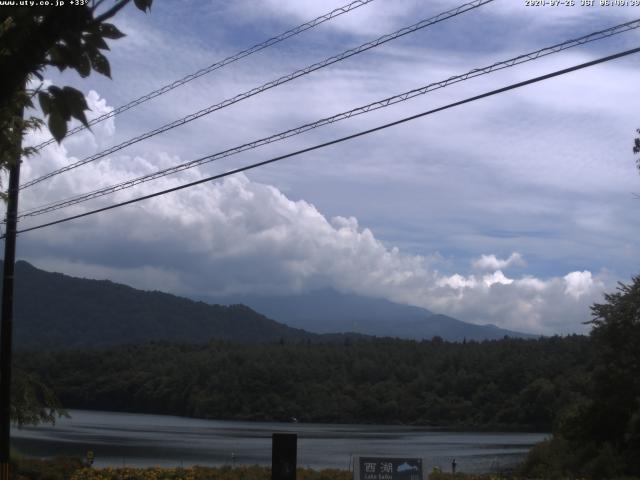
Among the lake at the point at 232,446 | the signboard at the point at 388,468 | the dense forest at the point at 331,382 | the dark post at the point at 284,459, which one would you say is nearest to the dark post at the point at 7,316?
the dark post at the point at 284,459

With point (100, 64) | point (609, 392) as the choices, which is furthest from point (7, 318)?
point (609, 392)

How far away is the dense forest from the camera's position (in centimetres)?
8419

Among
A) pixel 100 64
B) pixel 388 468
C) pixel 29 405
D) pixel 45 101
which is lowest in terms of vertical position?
pixel 388 468

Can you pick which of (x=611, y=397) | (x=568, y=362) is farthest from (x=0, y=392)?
(x=568, y=362)

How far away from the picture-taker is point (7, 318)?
18547mm

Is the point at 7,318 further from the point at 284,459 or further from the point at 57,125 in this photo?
the point at 57,125

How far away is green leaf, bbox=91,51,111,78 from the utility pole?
575 inches

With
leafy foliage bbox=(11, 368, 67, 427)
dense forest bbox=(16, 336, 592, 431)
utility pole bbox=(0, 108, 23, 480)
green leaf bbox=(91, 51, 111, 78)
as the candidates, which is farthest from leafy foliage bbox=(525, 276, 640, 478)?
dense forest bbox=(16, 336, 592, 431)

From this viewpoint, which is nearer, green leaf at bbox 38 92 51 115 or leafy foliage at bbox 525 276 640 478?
green leaf at bbox 38 92 51 115

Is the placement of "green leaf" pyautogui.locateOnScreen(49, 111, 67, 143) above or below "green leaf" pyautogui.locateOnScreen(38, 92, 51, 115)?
below

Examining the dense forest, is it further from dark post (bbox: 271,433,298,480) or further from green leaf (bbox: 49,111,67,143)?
green leaf (bbox: 49,111,67,143)

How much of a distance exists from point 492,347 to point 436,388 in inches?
477

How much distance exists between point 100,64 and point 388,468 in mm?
8654

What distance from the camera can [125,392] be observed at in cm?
10244
